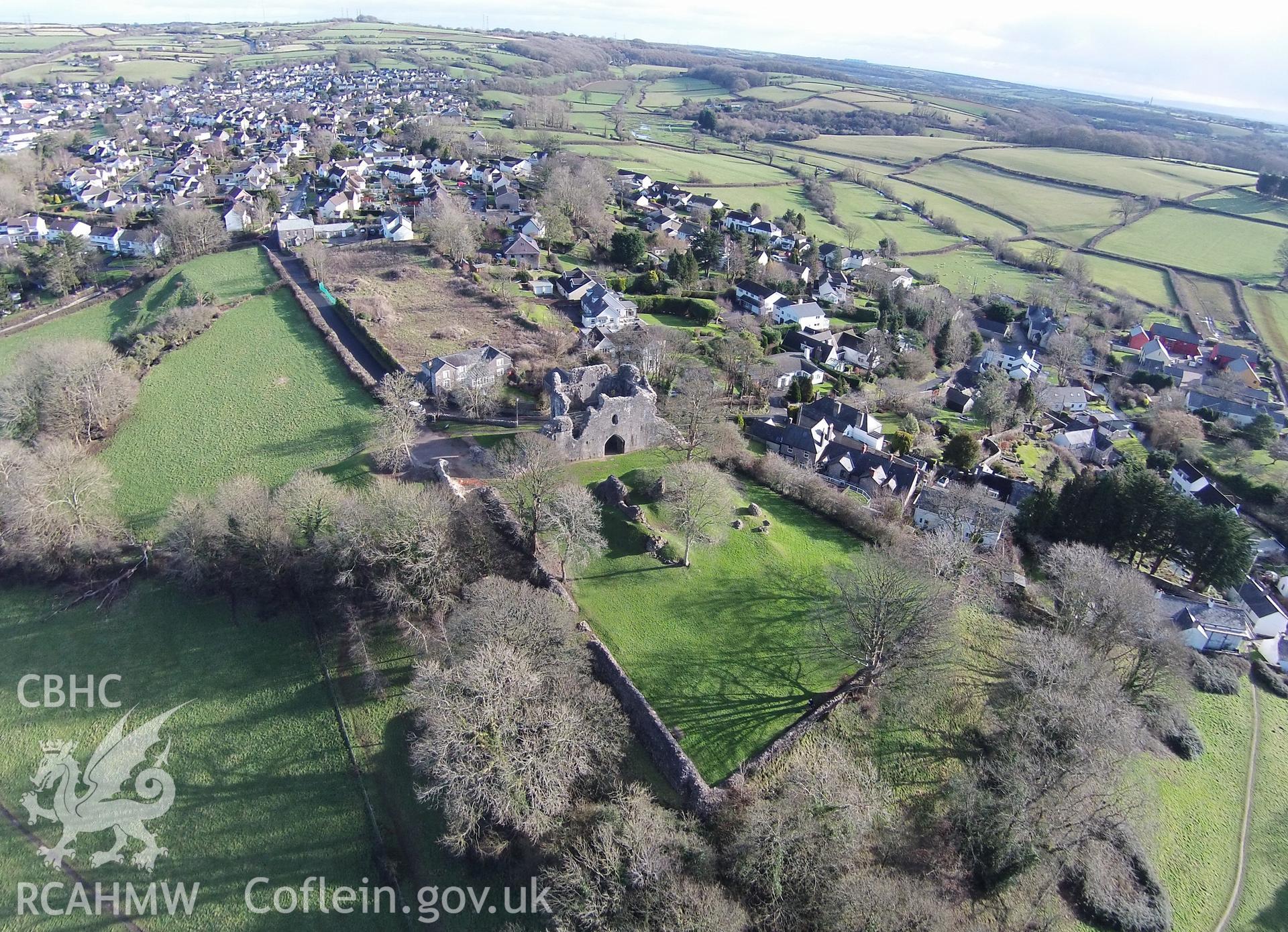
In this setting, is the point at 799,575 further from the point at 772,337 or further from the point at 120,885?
the point at 772,337

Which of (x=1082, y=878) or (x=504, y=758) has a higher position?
(x=504, y=758)

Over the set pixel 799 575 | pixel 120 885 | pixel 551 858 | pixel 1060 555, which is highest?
pixel 1060 555

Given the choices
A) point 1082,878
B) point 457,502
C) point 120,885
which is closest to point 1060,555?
point 1082,878

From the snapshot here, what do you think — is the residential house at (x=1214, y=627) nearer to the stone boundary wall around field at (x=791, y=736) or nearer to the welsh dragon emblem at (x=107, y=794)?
the stone boundary wall around field at (x=791, y=736)

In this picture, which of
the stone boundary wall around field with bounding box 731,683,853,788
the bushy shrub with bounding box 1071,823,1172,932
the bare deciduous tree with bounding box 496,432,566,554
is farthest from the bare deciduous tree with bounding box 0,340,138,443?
the bushy shrub with bounding box 1071,823,1172,932

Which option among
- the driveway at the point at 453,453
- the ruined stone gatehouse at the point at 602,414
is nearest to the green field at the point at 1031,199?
the ruined stone gatehouse at the point at 602,414
